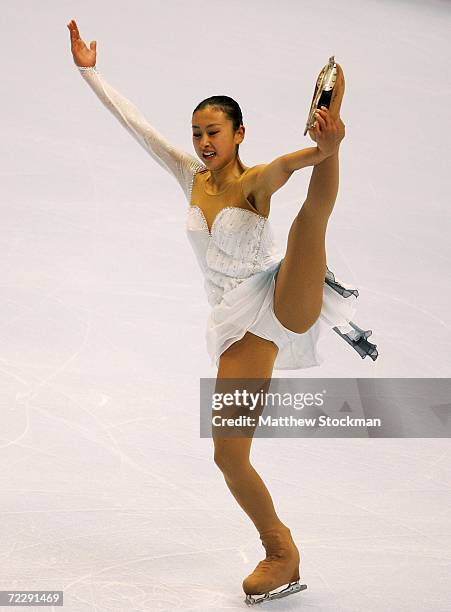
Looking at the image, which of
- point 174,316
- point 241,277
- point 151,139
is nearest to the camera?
point 241,277

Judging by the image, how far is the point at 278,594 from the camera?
3.56 meters

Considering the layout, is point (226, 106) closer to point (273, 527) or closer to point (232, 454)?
point (232, 454)

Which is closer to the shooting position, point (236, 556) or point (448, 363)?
point (236, 556)

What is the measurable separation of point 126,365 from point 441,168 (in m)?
3.34

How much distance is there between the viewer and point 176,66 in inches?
347

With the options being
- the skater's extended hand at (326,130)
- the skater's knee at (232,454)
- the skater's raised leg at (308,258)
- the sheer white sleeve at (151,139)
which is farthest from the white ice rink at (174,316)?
the skater's extended hand at (326,130)

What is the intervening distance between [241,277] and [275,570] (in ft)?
2.94

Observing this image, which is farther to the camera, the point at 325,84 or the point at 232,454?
the point at 232,454

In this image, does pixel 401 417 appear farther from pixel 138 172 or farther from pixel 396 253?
pixel 138 172

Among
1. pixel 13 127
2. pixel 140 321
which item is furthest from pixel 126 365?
pixel 13 127

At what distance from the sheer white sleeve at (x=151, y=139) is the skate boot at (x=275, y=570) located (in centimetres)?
109

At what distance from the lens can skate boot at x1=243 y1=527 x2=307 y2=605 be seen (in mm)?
3484

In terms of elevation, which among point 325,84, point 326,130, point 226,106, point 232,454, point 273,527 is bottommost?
point 273,527

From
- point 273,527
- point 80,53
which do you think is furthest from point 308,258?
point 80,53
